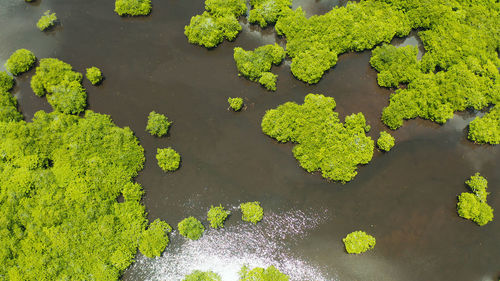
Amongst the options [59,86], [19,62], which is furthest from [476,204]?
[19,62]

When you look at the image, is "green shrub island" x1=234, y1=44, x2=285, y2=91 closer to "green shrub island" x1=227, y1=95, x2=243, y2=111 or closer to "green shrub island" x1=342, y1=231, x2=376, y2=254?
"green shrub island" x1=227, y1=95, x2=243, y2=111

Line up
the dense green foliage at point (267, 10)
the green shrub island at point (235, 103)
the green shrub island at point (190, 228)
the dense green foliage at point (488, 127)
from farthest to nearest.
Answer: the dense green foliage at point (267, 10)
the green shrub island at point (235, 103)
the dense green foliage at point (488, 127)
the green shrub island at point (190, 228)

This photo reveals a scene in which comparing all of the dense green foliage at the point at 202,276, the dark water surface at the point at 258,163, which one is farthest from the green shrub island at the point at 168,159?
the dense green foliage at the point at 202,276

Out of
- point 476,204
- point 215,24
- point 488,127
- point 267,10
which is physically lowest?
point 476,204

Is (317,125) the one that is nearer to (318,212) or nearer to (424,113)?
(318,212)

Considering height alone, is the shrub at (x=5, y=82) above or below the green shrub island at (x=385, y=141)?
below

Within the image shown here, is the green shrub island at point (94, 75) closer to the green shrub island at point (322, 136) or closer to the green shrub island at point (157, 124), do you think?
the green shrub island at point (157, 124)

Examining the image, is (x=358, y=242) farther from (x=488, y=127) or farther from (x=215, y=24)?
(x=215, y=24)
